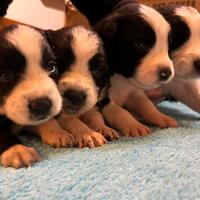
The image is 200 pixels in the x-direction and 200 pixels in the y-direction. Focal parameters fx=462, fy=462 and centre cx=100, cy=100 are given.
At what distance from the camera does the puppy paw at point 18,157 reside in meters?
1.42

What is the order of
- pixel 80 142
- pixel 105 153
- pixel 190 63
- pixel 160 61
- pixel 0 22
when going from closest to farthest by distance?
pixel 105 153 < pixel 80 142 < pixel 160 61 < pixel 190 63 < pixel 0 22

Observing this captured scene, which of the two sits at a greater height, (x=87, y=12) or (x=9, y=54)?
(x=9, y=54)

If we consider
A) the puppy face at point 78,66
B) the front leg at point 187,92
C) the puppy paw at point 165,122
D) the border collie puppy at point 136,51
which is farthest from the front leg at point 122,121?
the front leg at point 187,92

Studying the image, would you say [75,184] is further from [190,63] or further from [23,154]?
[190,63]

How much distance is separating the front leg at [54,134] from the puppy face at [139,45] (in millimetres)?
373

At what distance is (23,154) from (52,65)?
0.34 metres

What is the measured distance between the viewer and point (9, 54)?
1.47m

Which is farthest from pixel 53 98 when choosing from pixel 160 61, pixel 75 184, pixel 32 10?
pixel 32 10

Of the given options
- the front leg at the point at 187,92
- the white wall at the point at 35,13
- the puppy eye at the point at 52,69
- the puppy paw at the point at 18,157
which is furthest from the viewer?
the white wall at the point at 35,13

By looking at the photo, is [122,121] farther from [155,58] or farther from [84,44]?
[84,44]

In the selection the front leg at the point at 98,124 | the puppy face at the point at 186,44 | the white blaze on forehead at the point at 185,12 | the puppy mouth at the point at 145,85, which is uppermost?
the white blaze on forehead at the point at 185,12

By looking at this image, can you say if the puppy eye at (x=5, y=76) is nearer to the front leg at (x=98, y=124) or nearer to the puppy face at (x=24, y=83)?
the puppy face at (x=24, y=83)

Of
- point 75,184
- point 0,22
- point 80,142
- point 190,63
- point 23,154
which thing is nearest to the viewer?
point 75,184

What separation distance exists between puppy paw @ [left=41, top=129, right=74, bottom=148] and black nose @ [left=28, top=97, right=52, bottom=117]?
0.64ft
